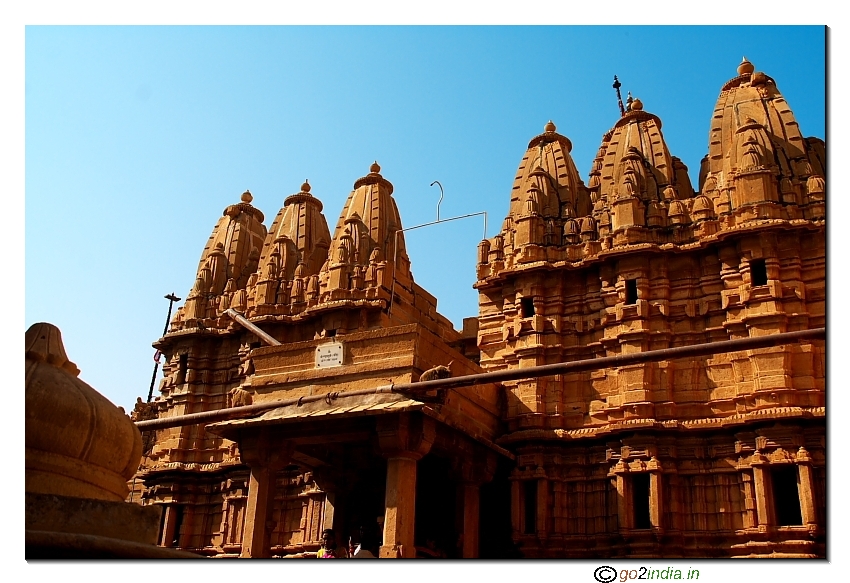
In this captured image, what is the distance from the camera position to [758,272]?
18547mm

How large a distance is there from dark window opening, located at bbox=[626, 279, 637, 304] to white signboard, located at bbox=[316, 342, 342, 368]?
6.64 m

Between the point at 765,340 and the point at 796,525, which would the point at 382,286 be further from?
the point at 765,340

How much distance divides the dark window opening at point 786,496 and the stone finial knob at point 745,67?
1052 cm

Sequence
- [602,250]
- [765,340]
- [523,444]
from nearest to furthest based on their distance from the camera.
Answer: [765,340], [523,444], [602,250]

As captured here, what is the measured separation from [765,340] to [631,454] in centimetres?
732

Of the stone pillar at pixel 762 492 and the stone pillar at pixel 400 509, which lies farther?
the stone pillar at pixel 762 492

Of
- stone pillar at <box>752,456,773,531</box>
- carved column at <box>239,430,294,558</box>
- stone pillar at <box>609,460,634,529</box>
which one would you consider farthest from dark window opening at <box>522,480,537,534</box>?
carved column at <box>239,430,294,558</box>

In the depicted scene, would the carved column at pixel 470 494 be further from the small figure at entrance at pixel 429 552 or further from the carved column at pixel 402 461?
the carved column at pixel 402 461

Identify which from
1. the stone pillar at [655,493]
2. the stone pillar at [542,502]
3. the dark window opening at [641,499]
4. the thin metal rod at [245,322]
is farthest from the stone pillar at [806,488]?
the thin metal rod at [245,322]

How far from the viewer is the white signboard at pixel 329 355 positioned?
1805 centimetres

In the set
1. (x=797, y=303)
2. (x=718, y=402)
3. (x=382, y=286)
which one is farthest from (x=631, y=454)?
(x=382, y=286)

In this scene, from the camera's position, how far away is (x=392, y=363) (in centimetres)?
1725

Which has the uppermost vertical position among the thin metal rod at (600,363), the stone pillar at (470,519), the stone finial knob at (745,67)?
the stone finial knob at (745,67)

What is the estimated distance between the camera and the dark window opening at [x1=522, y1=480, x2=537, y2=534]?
18.2 m
